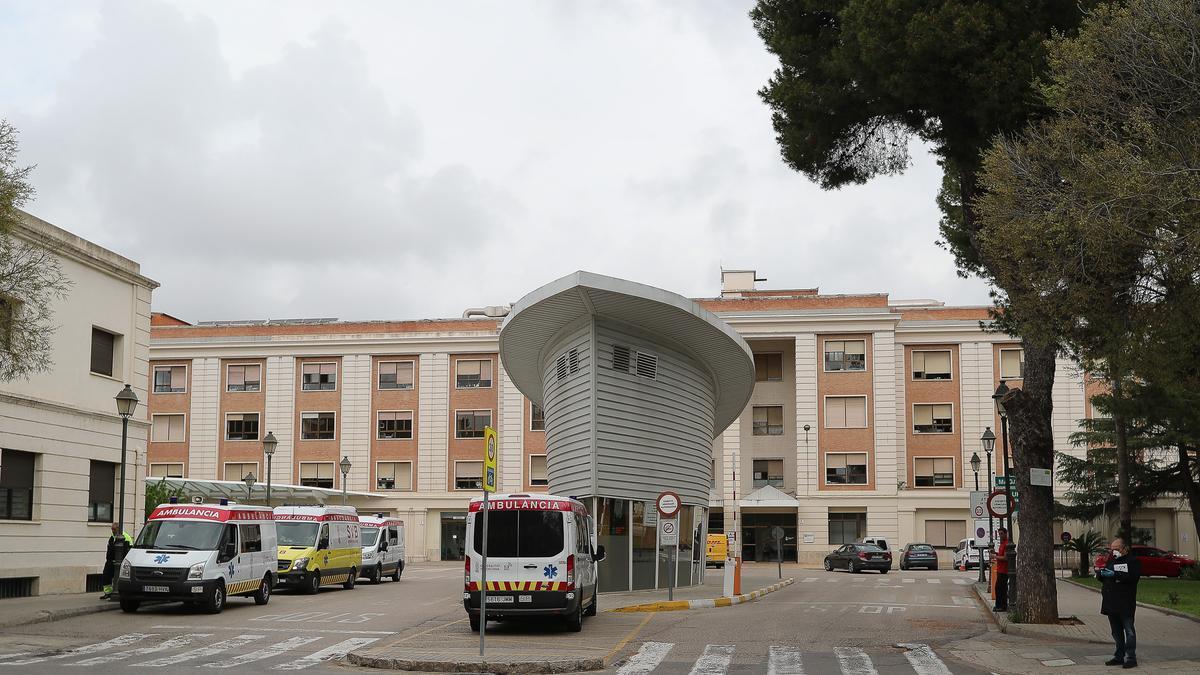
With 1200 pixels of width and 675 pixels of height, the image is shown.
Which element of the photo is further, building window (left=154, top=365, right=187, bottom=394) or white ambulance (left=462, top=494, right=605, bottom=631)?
building window (left=154, top=365, right=187, bottom=394)

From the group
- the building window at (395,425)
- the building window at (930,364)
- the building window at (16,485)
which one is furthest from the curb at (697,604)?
the building window at (395,425)

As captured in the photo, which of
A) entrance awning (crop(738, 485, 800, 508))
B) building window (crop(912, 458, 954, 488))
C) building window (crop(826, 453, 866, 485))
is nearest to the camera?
entrance awning (crop(738, 485, 800, 508))

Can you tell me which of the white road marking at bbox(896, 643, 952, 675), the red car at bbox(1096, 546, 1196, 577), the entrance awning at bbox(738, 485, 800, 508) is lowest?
the red car at bbox(1096, 546, 1196, 577)

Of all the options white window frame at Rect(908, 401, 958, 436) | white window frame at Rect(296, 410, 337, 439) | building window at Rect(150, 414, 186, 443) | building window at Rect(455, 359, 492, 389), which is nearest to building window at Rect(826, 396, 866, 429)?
white window frame at Rect(908, 401, 958, 436)

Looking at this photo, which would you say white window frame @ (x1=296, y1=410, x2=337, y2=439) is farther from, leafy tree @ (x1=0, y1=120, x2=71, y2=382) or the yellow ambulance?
leafy tree @ (x1=0, y1=120, x2=71, y2=382)

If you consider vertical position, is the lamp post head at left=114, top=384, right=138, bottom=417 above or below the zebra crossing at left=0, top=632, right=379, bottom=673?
above

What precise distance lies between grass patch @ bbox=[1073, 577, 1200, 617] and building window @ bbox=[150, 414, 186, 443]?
163 feet

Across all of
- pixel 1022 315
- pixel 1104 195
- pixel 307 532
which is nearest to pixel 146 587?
pixel 307 532

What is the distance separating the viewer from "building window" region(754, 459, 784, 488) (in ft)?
214

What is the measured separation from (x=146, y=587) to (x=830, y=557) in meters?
36.6

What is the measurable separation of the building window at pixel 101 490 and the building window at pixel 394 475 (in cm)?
3818

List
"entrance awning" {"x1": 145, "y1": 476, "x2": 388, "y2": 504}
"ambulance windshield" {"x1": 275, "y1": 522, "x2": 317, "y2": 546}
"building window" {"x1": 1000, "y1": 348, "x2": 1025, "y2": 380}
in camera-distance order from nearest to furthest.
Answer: "ambulance windshield" {"x1": 275, "y1": 522, "x2": 317, "y2": 546} → "entrance awning" {"x1": 145, "y1": 476, "x2": 388, "y2": 504} → "building window" {"x1": 1000, "y1": 348, "x2": 1025, "y2": 380}

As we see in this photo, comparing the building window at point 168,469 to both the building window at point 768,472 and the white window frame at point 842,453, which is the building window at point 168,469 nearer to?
the building window at point 768,472

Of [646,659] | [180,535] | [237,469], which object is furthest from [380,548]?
[237,469]
